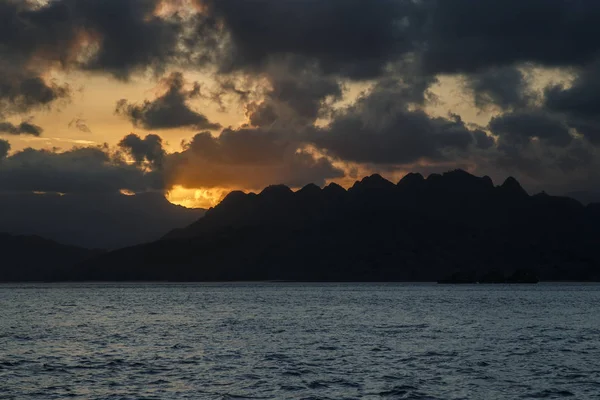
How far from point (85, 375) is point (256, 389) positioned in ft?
52.5

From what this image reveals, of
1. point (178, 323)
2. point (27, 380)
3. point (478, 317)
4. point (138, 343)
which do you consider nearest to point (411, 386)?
point (27, 380)

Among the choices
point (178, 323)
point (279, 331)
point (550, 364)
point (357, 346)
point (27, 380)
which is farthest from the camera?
point (178, 323)

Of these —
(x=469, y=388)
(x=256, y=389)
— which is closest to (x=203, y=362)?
(x=256, y=389)

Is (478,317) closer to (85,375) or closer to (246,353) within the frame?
(246,353)

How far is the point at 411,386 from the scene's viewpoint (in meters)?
55.2

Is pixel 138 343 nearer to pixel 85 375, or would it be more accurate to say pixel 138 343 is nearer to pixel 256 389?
pixel 85 375

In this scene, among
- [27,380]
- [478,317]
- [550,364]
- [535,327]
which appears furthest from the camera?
[478,317]

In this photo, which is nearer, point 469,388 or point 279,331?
point 469,388

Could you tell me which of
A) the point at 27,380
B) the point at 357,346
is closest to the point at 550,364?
the point at 357,346

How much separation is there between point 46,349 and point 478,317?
83609 millimetres

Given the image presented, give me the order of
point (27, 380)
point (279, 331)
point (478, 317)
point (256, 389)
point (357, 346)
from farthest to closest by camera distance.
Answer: point (478, 317)
point (279, 331)
point (357, 346)
point (27, 380)
point (256, 389)

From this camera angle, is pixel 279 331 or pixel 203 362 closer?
pixel 203 362

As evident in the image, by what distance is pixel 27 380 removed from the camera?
5862 centimetres

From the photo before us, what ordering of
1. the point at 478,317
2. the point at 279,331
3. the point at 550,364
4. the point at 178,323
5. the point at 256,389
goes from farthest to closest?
the point at 478,317 → the point at 178,323 → the point at 279,331 → the point at 550,364 → the point at 256,389
